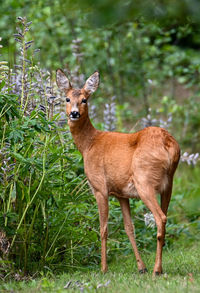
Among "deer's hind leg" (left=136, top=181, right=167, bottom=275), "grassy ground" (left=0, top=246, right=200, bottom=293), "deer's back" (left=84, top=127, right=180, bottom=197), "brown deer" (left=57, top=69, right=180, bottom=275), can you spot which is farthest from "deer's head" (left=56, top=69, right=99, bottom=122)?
"grassy ground" (left=0, top=246, right=200, bottom=293)

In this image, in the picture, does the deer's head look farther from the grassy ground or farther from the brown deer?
the grassy ground

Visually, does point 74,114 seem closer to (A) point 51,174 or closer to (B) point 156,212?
(A) point 51,174

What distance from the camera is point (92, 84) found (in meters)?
5.28


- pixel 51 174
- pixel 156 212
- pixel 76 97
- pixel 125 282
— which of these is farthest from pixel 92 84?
pixel 125 282

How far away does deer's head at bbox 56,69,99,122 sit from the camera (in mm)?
4995

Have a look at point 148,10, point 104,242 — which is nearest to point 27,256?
point 104,242

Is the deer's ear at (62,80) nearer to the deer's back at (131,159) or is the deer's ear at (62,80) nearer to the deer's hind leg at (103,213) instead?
the deer's back at (131,159)

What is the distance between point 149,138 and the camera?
460 centimetres

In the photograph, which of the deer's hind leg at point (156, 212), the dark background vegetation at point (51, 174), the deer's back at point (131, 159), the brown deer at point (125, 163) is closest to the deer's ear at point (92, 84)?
the brown deer at point (125, 163)

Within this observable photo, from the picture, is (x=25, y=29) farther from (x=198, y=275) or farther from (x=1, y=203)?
(x=198, y=275)

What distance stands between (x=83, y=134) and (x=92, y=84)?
541 millimetres

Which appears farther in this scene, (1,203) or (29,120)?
(1,203)

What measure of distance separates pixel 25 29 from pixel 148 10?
2689 millimetres

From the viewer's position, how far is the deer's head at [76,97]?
4995 mm
